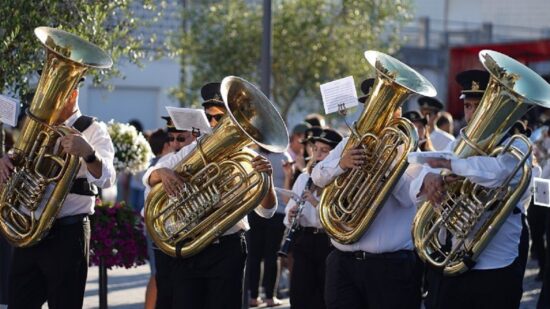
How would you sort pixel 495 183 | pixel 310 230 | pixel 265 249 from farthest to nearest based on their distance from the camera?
pixel 265 249, pixel 310 230, pixel 495 183

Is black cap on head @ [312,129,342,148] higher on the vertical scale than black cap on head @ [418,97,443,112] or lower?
higher

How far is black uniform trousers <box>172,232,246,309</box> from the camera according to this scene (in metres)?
6.98

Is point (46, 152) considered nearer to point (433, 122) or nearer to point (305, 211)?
point (305, 211)

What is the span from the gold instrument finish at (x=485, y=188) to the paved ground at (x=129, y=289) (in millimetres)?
4706

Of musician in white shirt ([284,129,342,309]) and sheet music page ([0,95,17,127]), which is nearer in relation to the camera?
sheet music page ([0,95,17,127])

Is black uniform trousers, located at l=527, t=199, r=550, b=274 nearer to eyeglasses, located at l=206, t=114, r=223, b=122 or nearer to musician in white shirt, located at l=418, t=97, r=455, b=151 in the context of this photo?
musician in white shirt, located at l=418, t=97, r=455, b=151

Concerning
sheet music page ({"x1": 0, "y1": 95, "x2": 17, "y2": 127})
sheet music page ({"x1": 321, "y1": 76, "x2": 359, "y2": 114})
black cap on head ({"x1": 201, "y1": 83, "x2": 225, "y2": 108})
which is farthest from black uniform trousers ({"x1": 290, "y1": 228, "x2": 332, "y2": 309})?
sheet music page ({"x1": 0, "y1": 95, "x2": 17, "y2": 127})

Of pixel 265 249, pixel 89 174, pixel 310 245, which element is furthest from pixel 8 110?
pixel 265 249

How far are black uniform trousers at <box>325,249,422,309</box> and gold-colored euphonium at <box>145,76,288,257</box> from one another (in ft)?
2.42

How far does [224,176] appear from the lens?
6730 millimetres

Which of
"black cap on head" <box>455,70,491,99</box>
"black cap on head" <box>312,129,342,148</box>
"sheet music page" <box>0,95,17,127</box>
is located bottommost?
"black cap on head" <box>312,129,342,148</box>

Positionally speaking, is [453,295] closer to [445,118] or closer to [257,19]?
[445,118]

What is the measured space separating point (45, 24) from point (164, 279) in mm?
2387

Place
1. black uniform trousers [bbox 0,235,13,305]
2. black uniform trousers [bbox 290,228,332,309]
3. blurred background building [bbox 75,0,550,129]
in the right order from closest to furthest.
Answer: black uniform trousers [bbox 290,228,332,309] < black uniform trousers [bbox 0,235,13,305] < blurred background building [bbox 75,0,550,129]
